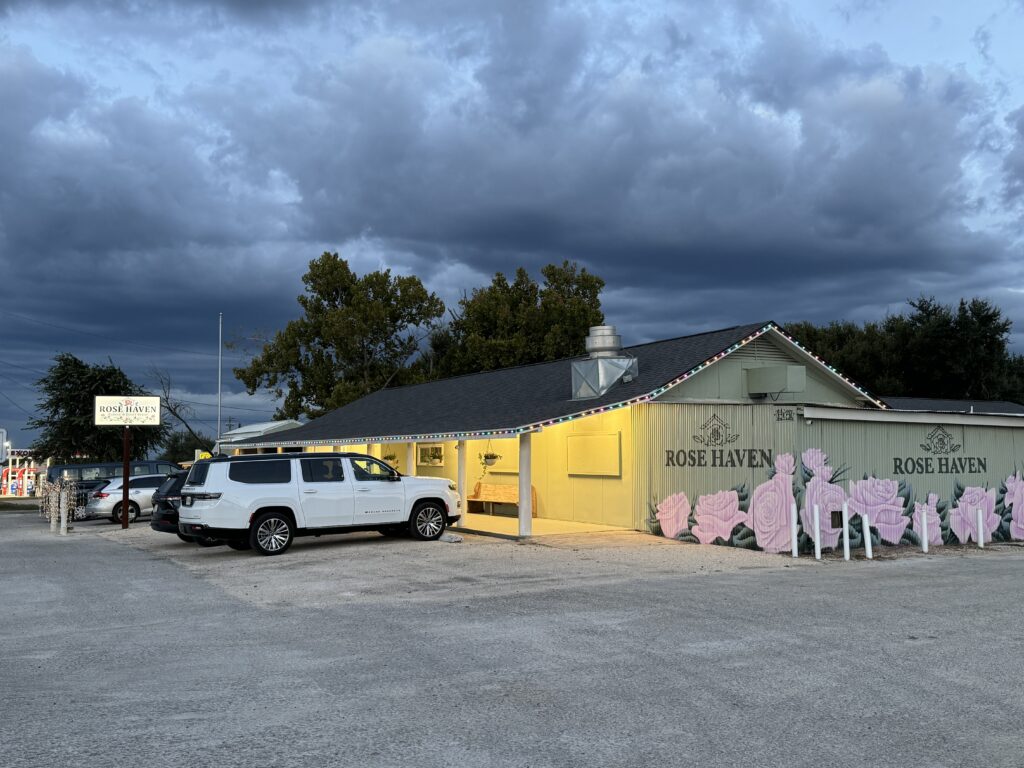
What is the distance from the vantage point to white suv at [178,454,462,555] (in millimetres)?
16531

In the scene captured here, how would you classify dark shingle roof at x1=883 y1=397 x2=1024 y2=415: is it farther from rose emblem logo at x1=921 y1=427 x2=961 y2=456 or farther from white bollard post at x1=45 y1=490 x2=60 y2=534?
white bollard post at x1=45 y1=490 x2=60 y2=534

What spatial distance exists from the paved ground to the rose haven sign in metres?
12.2

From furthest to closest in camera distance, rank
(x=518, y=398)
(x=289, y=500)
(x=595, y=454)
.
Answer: (x=518, y=398) < (x=595, y=454) < (x=289, y=500)

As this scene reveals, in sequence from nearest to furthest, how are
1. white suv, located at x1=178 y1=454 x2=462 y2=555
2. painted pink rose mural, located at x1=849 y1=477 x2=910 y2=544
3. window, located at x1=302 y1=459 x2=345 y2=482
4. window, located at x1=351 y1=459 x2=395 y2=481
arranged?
white suv, located at x1=178 y1=454 x2=462 y2=555 < window, located at x1=302 y1=459 x2=345 y2=482 < painted pink rose mural, located at x1=849 y1=477 x2=910 y2=544 < window, located at x1=351 y1=459 x2=395 y2=481

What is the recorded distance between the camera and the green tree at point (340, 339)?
52688 mm

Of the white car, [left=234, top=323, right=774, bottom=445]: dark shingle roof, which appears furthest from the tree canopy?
the white car

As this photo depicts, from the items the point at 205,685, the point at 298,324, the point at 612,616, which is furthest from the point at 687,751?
the point at 298,324

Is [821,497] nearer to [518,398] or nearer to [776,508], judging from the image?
[776,508]

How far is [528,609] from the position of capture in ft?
35.5

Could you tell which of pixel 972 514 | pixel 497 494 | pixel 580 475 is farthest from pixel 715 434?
pixel 497 494

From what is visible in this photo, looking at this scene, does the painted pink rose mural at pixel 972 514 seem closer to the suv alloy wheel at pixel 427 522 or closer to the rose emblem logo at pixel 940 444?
the rose emblem logo at pixel 940 444

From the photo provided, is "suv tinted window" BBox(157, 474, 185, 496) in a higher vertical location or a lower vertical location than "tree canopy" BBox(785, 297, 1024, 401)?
lower

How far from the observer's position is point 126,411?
1048 inches

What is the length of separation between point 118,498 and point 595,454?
15.3 m
